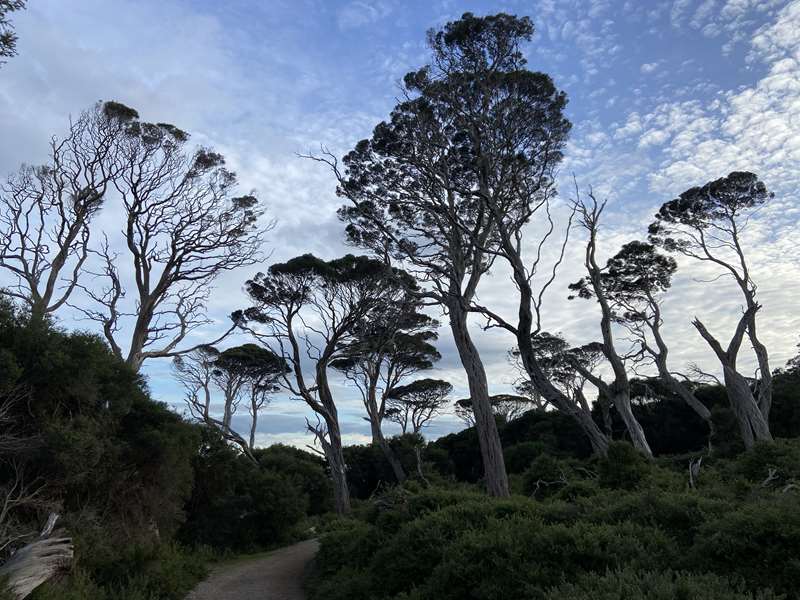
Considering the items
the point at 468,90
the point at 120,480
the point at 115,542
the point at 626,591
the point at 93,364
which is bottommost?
the point at 626,591

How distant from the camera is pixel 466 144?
13.8 metres

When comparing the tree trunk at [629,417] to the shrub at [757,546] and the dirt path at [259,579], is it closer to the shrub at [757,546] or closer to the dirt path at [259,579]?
the dirt path at [259,579]

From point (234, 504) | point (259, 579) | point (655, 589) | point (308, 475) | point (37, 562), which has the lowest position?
point (259, 579)

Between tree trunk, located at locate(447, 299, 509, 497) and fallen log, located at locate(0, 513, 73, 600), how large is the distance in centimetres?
720

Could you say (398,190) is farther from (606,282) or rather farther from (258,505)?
(606,282)

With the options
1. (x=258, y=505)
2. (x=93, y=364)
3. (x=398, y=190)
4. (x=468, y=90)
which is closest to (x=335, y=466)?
(x=258, y=505)

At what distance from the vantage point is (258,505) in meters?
16.5

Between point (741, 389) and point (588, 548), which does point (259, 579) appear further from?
point (741, 389)

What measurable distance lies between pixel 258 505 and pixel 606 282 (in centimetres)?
1590

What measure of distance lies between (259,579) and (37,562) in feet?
17.7

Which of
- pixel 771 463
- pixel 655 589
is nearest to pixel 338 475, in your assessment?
pixel 771 463

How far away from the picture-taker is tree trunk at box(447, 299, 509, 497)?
1108 centimetres

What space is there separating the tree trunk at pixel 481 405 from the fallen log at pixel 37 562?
7.20 metres

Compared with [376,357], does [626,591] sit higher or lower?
lower
